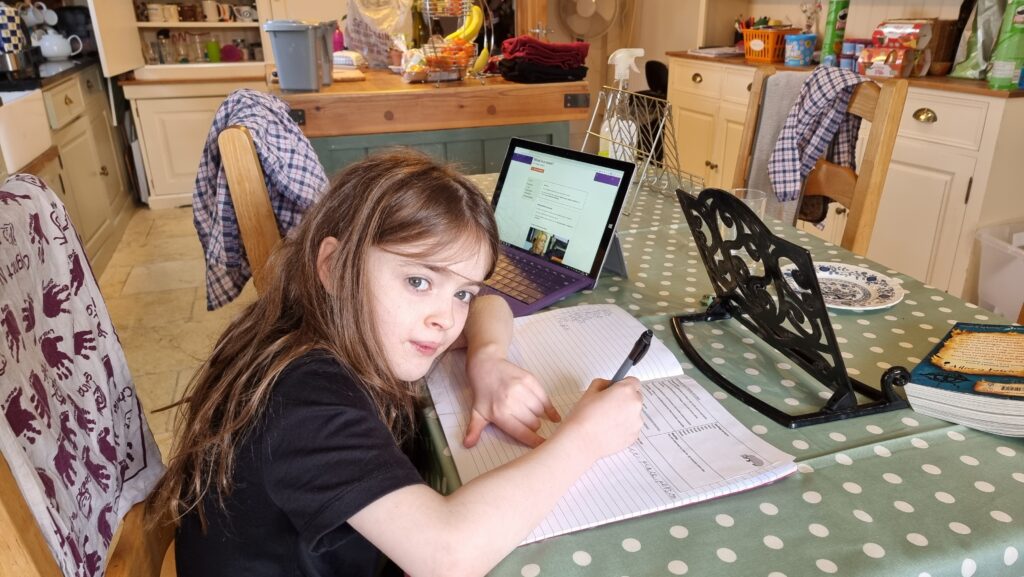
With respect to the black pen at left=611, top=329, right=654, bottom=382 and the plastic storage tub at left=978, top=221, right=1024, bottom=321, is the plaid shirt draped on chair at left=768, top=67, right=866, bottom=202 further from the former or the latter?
the black pen at left=611, top=329, right=654, bottom=382

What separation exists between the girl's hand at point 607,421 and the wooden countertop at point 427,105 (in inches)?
65.6

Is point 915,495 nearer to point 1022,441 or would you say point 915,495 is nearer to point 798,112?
point 1022,441

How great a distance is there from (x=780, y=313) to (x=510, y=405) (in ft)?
1.12

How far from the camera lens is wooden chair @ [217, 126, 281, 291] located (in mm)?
1101

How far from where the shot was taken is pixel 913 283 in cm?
109

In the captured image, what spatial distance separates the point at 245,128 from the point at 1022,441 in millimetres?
1143

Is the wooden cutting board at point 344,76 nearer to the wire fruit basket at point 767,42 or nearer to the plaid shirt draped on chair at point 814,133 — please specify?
the plaid shirt draped on chair at point 814,133

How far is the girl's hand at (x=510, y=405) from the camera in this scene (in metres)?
0.71

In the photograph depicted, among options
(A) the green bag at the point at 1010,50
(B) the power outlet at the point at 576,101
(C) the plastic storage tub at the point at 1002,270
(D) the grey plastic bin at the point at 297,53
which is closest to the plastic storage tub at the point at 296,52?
(D) the grey plastic bin at the point at 297,53

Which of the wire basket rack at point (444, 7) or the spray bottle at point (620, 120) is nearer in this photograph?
the spray bottle at point (620, 120)

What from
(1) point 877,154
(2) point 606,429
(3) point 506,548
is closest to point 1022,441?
(2) point 606,429

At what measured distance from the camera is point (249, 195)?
3.77ft

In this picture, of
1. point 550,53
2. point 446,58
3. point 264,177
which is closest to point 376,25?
point 446,58

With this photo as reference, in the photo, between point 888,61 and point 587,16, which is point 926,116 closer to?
point 888,61
